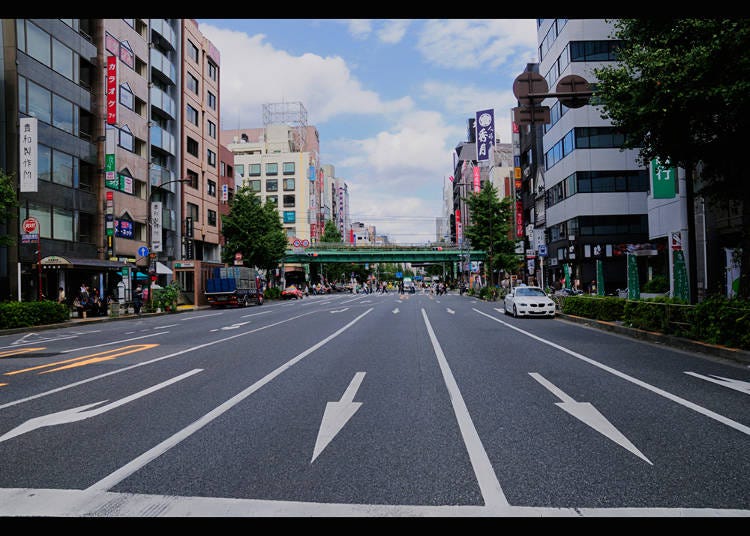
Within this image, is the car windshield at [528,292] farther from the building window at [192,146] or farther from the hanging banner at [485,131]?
the hanging banner at [485,131]

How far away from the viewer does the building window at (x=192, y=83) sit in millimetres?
50562

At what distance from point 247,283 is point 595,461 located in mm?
40365

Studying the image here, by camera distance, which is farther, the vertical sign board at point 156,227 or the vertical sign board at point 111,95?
the vertical sign board at point 156,227

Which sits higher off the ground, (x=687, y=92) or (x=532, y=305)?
(x=687, y=92)

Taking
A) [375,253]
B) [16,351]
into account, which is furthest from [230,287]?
[375,253]

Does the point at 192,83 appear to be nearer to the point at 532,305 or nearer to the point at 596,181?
the point at 596,181

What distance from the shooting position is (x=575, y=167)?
1754 inches

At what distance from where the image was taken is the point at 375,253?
79.2 metres

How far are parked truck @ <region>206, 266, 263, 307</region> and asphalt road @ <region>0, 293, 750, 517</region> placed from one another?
94.4 feet

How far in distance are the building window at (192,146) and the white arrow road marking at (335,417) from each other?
47.9 meters

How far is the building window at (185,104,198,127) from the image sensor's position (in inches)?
1982

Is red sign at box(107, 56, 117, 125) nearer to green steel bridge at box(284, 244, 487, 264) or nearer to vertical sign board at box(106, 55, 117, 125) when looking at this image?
vertical sign board at box(106, 55, 117, 125)

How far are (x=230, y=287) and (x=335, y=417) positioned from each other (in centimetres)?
3515

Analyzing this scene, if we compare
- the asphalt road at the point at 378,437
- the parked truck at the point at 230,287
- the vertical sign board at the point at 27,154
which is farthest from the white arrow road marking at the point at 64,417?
the parked truck at the point at 230,287
